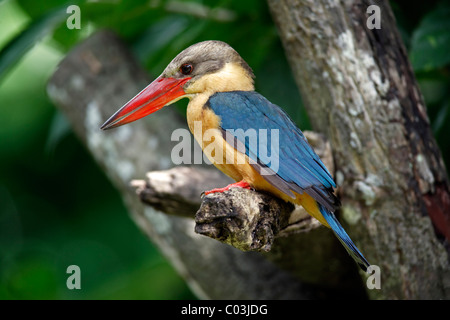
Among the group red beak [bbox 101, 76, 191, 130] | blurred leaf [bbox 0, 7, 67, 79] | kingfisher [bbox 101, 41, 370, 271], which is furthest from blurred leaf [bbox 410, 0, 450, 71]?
blurred leaf [bbox 0, 7, 67, 79]

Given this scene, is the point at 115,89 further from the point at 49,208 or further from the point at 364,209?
the point at 364,209

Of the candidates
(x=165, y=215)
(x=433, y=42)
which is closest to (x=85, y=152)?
(x=165, y=215)

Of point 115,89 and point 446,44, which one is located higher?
point 115,89

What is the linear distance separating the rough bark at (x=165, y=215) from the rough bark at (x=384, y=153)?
0.92ft

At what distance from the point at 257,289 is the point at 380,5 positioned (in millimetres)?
1704

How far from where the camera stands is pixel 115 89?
A: 3713 mm

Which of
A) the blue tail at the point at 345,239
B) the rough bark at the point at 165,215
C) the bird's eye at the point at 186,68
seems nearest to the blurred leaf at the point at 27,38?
the rough bark at the point at 165,215

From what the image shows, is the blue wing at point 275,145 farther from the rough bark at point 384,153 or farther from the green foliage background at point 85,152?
the green foliage background at point 85,152

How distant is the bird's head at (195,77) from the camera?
244 centimetres

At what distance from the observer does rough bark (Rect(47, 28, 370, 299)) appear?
9.43 feet

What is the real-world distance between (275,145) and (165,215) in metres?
1.35

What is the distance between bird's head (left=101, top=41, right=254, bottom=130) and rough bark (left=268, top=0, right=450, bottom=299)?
1.77 ft

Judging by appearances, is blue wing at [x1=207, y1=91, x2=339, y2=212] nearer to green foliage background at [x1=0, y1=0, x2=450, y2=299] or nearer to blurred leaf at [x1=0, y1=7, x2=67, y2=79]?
green foliage background at [x1=0, y1=0, x2=450, y2=299]
